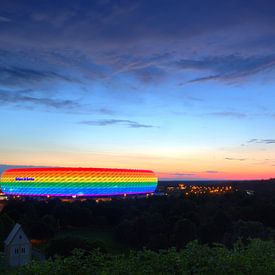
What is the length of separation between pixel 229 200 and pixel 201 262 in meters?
46.4

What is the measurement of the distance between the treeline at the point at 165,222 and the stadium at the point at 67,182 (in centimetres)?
5345

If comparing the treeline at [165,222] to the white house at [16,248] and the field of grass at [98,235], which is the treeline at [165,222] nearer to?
the field of grass at [98,235]

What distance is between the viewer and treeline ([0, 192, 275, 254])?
31750mm

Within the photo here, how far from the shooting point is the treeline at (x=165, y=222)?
3175 centimetres

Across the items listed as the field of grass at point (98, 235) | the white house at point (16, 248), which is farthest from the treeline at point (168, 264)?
the field of grass at point (98, 235)

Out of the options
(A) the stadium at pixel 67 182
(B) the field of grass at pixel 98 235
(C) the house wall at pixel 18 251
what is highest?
(A) the stadium at pixel 67 182

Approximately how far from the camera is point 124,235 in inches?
1532

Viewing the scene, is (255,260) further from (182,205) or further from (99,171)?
(99,171)

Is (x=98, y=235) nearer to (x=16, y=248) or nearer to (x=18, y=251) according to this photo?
(x=18, y=251)

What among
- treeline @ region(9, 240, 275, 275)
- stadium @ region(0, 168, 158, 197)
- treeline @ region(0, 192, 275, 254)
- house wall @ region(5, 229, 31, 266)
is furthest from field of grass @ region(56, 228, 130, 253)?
stadium @ region(0, 168, 158, 197)

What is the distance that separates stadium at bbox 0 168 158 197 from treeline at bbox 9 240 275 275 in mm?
103393

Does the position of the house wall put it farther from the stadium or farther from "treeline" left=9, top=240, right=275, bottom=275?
the stadium

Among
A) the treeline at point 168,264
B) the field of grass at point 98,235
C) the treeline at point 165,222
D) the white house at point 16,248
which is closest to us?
the treeline at point 168,264

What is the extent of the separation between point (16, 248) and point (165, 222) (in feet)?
49.1
